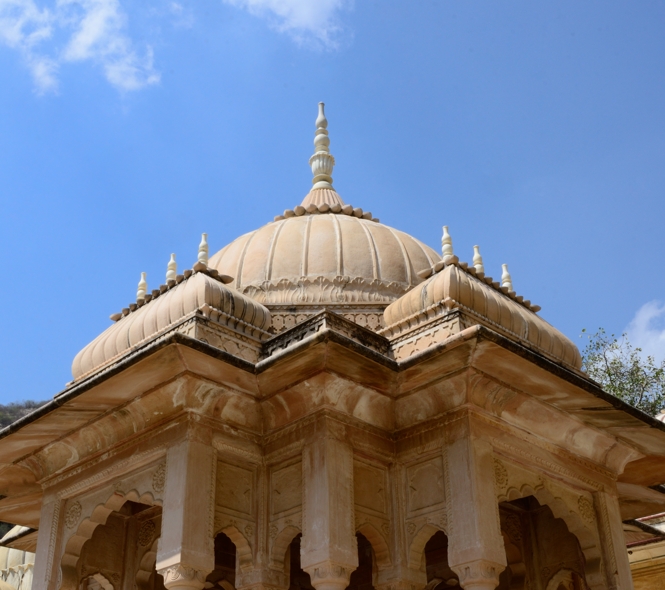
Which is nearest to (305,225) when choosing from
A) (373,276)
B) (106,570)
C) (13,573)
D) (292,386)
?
(373,276)

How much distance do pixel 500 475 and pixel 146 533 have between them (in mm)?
5308

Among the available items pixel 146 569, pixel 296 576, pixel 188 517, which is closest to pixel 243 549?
pixel 188 517

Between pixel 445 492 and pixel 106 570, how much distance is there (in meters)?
5.27

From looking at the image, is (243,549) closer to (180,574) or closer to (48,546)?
(180,574)

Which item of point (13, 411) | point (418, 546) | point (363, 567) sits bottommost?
point (418, 546)

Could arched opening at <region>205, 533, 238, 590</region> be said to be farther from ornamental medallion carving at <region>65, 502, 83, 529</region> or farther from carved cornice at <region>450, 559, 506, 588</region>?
carved cornice at <region>450, 559, 506, 588</region>

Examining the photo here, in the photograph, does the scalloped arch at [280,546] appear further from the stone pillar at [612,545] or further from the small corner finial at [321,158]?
the small corner finial at [321,158]

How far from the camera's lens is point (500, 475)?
10.6 meters

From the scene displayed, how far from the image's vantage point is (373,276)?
14.0 metres

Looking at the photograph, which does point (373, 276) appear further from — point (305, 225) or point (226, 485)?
point (226, 485)

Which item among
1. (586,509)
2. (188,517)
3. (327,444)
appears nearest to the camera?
(188,517)

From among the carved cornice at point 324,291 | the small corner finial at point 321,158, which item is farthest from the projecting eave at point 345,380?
the small corner finial at point 321,158

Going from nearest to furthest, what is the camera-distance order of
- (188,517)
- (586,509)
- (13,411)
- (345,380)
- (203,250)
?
(188,517) → (345,380) → (586,509) → (203,250) → (13,411)

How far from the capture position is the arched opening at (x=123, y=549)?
1261 centimetres
